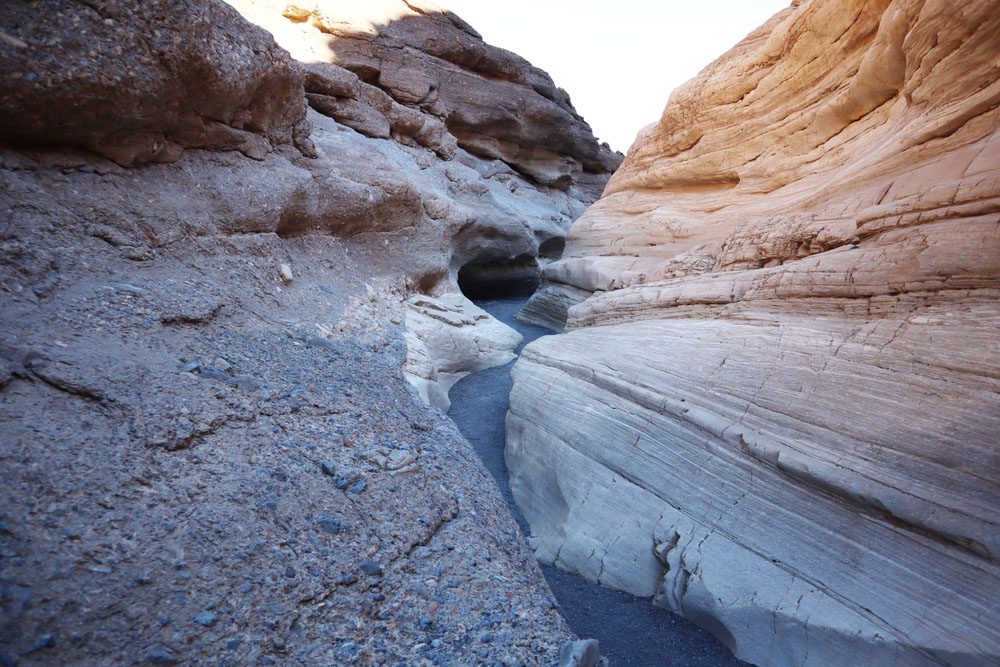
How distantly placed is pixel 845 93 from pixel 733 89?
2.15 m

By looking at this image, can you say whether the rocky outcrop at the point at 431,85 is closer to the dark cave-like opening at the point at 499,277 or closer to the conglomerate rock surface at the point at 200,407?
the dark cave-like opening at the point at 499,277

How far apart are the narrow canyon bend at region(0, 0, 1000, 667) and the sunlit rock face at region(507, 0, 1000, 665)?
2 centimetres

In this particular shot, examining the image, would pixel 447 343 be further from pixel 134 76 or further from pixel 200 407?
pixel 134 76

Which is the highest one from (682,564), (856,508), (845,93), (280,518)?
(845,93)

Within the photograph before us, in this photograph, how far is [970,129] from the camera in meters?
4.06

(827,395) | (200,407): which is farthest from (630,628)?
(200,407)

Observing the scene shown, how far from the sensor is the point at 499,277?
1278 centimetres

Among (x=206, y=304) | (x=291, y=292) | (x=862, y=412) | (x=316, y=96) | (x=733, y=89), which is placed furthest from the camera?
(x=316, y=96)

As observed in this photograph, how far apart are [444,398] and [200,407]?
11.8 feet

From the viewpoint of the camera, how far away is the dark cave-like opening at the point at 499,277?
40.0ft

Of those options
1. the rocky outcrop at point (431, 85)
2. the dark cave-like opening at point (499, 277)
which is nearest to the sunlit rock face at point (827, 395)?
the dark cave-like opening at point (499, 277)

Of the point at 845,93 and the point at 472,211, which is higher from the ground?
the point at 845,93

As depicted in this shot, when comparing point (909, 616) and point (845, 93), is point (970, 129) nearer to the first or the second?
point (845, 93)

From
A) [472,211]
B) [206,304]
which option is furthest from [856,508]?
[472,211]
